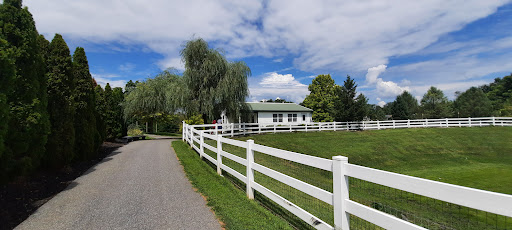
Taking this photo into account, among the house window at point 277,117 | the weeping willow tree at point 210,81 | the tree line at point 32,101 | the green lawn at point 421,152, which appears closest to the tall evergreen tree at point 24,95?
the tree line at point 32,101

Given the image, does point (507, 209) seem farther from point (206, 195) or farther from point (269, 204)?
point (206, 195)

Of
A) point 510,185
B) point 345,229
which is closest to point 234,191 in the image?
point 345,229

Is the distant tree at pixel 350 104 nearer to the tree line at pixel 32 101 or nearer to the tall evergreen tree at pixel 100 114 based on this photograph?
the tall evergreen tree at pixel 100 114

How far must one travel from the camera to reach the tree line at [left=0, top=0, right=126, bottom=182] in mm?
5598

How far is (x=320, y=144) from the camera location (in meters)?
18.1


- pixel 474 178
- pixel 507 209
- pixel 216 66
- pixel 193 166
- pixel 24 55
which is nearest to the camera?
pixel 507 209

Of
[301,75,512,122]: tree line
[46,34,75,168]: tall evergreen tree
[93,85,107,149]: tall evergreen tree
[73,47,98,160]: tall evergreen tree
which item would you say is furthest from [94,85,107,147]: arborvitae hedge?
[301,75,512,122]: tree line

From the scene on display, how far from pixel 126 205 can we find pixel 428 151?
2006cm

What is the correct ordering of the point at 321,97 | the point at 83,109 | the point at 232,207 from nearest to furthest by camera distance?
the point at 232,207 < the point at 83,109 < the point at 321,97

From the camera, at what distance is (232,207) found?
4484 mm

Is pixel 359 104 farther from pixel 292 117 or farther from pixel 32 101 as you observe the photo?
pixel 32 101

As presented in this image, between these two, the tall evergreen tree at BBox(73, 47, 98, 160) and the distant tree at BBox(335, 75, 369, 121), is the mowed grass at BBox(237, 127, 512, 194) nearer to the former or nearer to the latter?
the distant tree at BBox(335, 75, 369, 121)

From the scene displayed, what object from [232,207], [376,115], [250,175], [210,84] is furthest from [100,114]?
[376,115]

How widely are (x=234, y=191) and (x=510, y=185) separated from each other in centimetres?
1193
